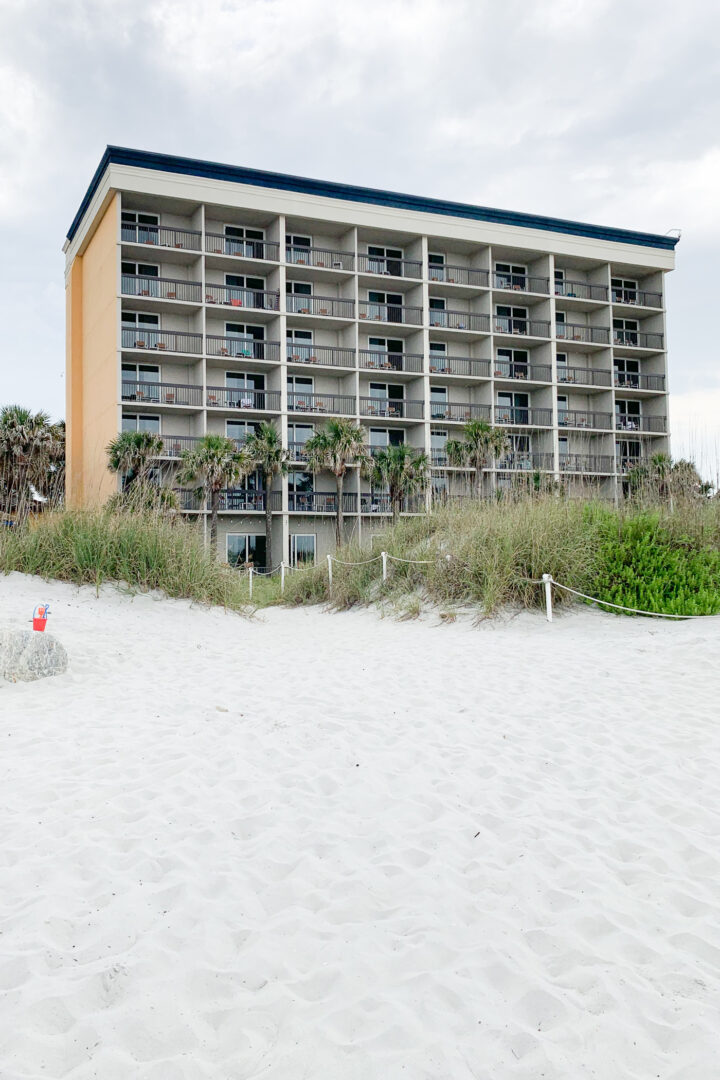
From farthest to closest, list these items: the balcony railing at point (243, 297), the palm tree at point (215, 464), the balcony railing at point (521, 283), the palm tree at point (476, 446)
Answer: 1. the balcony railing at point (521, 283)
2. the palm tree at point (476, 446)
3. the balcony railing at point (243, 297)
4. the palm tree at point (215, 464)

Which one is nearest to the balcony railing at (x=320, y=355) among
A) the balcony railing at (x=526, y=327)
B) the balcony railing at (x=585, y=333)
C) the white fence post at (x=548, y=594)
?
the balcony railing at (x=526, y=327)

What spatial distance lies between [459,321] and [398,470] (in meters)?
11.1

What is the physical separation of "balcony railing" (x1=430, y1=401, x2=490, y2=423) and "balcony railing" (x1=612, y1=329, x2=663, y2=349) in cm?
993

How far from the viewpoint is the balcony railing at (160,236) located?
32.6 m

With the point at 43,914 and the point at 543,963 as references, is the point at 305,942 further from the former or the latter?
the point at 43,914

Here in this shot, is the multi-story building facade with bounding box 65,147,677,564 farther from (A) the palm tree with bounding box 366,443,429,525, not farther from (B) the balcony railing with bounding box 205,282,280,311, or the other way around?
(A) the palm tree with bounding box 366,443,429,525

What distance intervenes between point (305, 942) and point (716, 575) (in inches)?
414

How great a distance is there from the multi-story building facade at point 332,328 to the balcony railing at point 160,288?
65mm

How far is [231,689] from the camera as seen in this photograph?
7055mm

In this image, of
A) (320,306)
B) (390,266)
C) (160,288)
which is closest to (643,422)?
(390,266)

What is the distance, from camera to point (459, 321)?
1580 inches

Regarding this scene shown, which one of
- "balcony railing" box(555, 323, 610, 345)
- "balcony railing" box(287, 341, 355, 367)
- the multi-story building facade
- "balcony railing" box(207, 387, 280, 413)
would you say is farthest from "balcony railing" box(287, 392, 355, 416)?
"balcony railing" box(555, 323, 610, 345)

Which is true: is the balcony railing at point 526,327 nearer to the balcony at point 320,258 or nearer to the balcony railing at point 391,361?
the balcony railing at point 391,361

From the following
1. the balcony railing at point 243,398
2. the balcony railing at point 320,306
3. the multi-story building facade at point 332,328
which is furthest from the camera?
the balcony railing at point 320,306
